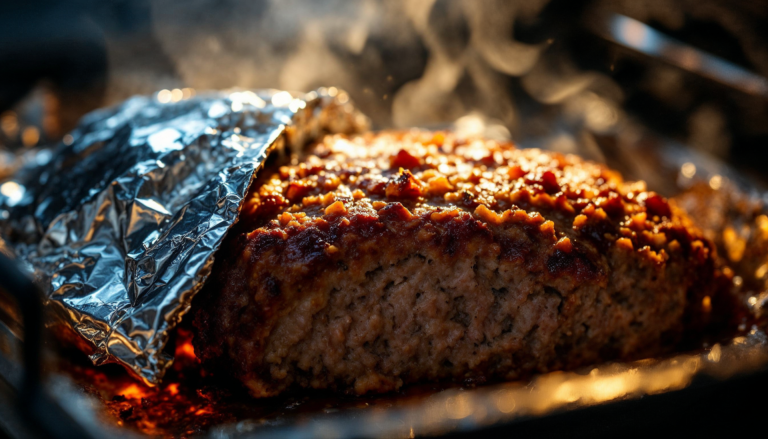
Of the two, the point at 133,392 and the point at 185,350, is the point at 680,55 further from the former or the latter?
the point at 133,392

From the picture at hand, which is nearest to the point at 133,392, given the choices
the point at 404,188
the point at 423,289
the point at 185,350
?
the point at 185,350

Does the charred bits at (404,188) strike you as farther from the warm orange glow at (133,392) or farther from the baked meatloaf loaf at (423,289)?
the warm orange glow at (133,392)

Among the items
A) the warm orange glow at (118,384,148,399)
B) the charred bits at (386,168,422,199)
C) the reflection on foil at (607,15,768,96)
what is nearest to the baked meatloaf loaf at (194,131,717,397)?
the charred bits at (386,168,422,199)

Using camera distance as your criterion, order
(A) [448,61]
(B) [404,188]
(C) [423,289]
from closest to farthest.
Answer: (C) [423,289] → (B) [404,188] → (A) [448,61]

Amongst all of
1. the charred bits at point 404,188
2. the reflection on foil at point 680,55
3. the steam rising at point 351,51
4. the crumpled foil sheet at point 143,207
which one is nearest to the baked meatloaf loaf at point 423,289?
the charred bits at point 404,188

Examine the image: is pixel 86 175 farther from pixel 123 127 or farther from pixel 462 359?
pixel 462 359

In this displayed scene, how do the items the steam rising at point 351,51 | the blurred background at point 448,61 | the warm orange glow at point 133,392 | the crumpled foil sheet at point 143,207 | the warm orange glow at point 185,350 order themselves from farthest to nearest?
1. the steam rising at point 351,51
2. the blurred background at point 448,61
3. the warm orange glow at point 185,350
4. the warm orange glow at point 133,392
5. the crumpled foil sheet at point 143,207

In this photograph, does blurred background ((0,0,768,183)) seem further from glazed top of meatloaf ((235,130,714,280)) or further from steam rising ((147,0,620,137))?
glazed top of meatloaf ((235,130,714,280))
